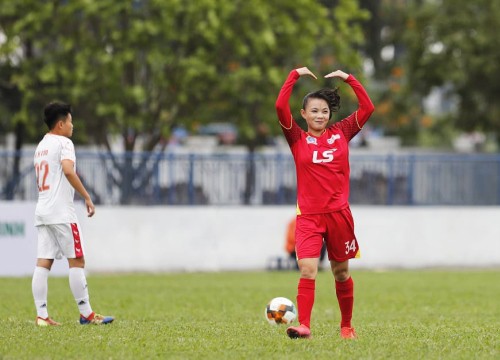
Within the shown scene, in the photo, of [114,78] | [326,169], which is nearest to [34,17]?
[114,78]

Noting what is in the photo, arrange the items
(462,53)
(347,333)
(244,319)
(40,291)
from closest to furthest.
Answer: (347,333)
(40,291)
(244,319)
(462,53)

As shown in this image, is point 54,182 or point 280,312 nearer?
point 280,312

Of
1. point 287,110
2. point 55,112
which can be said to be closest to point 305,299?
point 287,110

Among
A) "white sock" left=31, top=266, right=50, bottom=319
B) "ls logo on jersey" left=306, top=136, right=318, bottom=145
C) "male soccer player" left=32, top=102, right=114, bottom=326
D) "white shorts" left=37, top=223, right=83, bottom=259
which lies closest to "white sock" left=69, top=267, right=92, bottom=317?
"male soccer player" left=32, top=102, right=114, bottom=326

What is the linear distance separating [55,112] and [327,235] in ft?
9.73

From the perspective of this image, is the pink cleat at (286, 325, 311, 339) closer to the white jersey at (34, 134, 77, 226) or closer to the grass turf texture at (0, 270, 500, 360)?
the grass turf texture at (0, 270, 500, 360)

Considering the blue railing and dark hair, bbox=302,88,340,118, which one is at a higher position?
dark hair, bbox=302,88,340,118

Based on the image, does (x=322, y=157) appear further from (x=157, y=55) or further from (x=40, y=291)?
(x=157, y=55)

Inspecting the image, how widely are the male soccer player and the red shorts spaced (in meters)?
2.33

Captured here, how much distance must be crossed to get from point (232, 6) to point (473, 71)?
37.2 ft

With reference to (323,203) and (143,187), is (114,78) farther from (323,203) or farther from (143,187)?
(323,203)

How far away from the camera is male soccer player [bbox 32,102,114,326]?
412 inches

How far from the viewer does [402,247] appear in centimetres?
2367

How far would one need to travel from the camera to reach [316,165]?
29.8 ft
